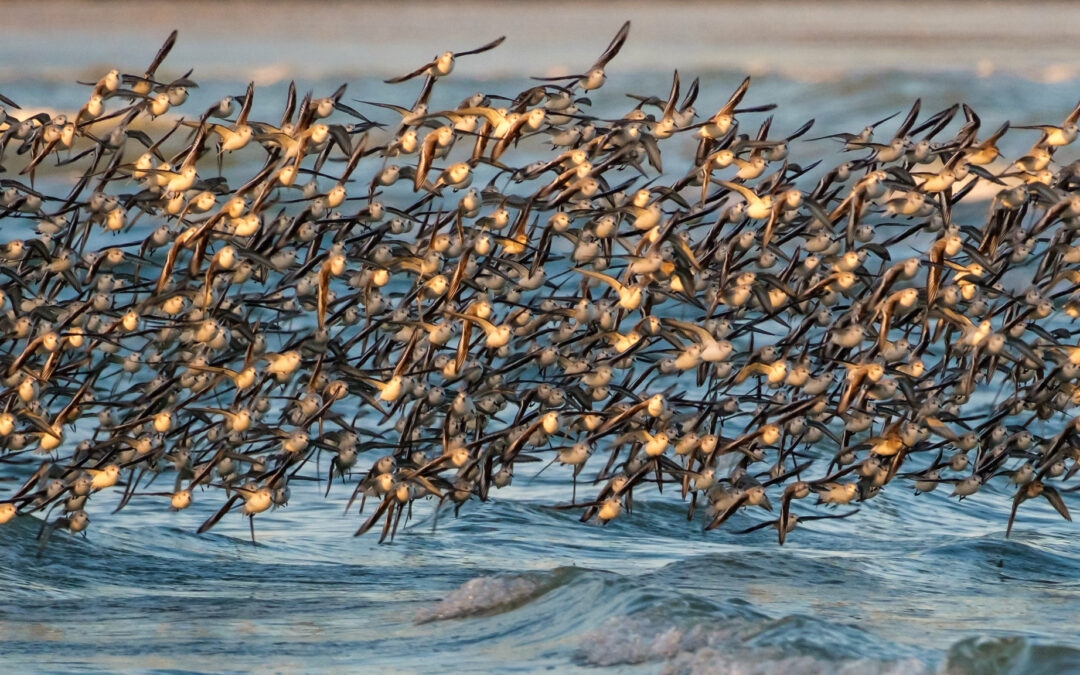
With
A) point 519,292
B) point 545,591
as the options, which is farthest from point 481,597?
point 519,292

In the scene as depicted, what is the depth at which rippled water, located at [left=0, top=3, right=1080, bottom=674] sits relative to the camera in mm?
10266

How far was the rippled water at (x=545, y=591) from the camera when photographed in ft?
33.7

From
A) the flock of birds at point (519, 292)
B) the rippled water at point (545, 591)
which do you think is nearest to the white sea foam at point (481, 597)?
the rippled water at point (545, 591)

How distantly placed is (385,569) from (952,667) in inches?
185

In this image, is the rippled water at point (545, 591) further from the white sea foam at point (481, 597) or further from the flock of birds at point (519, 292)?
the flock of birds at point (519, 292)

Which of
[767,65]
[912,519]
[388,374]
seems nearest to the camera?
[388,374]

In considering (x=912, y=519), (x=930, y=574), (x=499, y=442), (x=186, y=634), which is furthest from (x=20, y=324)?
(x=912, y=519)

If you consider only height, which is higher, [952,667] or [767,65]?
[767,65]

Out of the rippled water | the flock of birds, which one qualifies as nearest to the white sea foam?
the rippled water

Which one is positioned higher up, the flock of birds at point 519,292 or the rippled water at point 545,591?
the flock of birds at point 519,292

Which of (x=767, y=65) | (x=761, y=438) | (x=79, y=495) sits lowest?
(x=79, y=495)

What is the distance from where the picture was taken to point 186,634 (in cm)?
1074

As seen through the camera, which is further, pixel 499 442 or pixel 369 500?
pixel 369 500

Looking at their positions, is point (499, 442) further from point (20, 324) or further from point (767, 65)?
point (767, 65)
